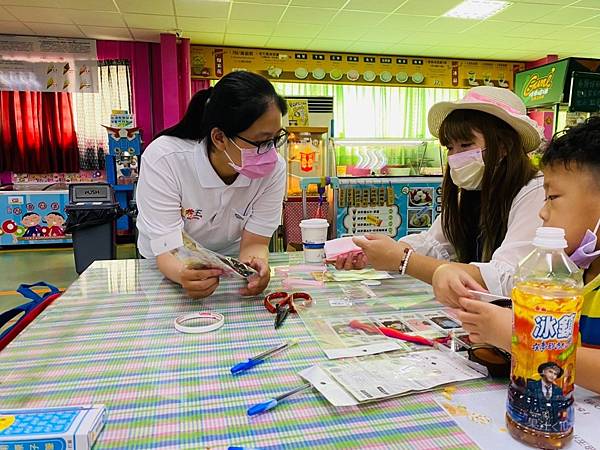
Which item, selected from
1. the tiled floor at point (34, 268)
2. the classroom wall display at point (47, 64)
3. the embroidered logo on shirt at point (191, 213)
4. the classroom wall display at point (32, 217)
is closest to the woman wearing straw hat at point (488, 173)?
the embroidered logo on shirt at point (191, 213)

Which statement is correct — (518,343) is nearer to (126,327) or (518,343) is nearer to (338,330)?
(338,330)

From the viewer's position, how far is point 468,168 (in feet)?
4.86

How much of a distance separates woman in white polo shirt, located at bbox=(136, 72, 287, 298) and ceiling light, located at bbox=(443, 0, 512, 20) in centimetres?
484

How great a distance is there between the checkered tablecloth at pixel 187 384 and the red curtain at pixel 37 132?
6253 millimetres

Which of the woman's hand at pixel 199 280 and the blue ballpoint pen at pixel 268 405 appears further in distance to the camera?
the woman's hand at pixel 199 280

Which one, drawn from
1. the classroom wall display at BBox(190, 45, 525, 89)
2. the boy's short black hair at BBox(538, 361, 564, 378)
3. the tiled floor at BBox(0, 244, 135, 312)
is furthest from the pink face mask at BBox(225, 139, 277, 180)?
the classroom wall display at BBox(190, 45, 525, 89)

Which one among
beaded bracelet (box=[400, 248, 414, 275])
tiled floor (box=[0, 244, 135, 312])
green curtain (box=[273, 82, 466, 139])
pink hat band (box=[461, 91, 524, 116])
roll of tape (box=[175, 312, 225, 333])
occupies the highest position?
green curtain (box=[273, 82, 466, 139])

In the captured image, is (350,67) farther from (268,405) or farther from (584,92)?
(268,405)

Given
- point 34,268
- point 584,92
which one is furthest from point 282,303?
point 34,268

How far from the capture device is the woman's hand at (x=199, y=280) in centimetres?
133

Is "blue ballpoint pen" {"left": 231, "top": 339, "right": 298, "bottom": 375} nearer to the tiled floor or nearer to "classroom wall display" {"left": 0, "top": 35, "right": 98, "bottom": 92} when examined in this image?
the tiled floor

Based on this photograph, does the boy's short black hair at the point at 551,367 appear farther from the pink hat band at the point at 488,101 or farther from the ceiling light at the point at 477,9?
the ceiling light at the point at 477,9

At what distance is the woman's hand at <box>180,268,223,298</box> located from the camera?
133 centimetres

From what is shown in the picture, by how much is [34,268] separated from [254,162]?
4724mm
